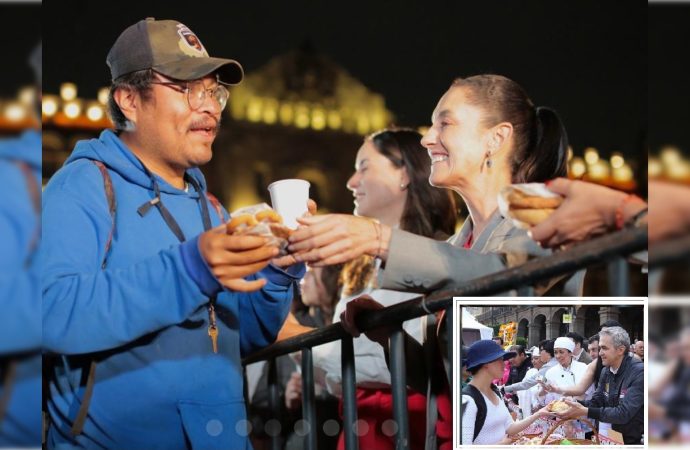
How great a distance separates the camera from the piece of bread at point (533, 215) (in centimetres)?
286

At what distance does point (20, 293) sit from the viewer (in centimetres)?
281

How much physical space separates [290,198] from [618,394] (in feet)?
3.88

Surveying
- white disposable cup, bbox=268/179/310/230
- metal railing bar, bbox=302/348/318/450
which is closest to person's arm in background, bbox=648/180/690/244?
white disposable cup, bbox=268/179/310/230

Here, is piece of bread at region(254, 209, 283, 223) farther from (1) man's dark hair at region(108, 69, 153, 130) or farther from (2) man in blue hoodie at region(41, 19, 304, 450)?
(1) man's dark hair at region(108, 69, 153, 130)

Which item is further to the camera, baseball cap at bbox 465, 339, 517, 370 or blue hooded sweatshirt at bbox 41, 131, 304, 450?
baseball cap at bbox 465, 339, 517, 370

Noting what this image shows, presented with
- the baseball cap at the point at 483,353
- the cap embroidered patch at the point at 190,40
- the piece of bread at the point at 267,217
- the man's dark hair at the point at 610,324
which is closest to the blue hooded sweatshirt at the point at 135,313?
the piece of bread at the point at 267,217

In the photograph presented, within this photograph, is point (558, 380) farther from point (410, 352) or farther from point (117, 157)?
point (117, 157)

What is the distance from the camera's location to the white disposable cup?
272 cm

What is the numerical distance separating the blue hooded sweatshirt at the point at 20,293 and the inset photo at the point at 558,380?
1.23 m

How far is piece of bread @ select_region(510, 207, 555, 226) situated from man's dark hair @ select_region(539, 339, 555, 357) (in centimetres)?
38

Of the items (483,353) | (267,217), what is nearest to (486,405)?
(483,353)

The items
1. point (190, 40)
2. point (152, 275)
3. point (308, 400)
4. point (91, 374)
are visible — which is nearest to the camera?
A: point (152, 275)

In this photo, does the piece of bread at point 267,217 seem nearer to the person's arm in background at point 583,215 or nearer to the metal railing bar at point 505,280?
the metal railing bar at point 505,280

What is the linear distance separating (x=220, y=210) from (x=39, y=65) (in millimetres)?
695
